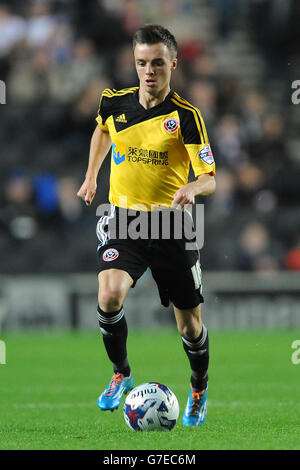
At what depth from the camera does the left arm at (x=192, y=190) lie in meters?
5.90

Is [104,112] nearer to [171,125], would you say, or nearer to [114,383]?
[171,125]

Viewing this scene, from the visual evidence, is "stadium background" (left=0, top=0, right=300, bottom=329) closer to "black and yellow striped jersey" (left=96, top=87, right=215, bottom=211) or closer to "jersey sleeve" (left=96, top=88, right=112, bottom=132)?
"jersey sleeve" (left=96, top=88, right=112, bottom=132)

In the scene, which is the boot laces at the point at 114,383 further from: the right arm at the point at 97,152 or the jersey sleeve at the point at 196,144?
the jersey sleeve at the point at 196,144

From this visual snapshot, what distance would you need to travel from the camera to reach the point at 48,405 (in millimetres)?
7676

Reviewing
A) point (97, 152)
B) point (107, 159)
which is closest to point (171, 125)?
point (97, 152)

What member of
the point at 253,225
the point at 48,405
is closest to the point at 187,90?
the point at 253,225

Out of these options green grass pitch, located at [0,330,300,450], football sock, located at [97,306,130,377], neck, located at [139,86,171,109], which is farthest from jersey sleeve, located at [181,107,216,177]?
green grass pitch, located at [0,330,300,450]

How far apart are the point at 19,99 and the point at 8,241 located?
288 centimetres

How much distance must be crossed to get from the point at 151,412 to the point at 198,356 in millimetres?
753

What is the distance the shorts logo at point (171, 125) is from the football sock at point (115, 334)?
119 centimetres

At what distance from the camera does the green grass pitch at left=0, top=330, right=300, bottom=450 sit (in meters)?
5.66

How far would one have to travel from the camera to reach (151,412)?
603cm

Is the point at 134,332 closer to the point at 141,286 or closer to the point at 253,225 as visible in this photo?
the point at 141,286

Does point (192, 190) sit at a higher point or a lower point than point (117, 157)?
lower
